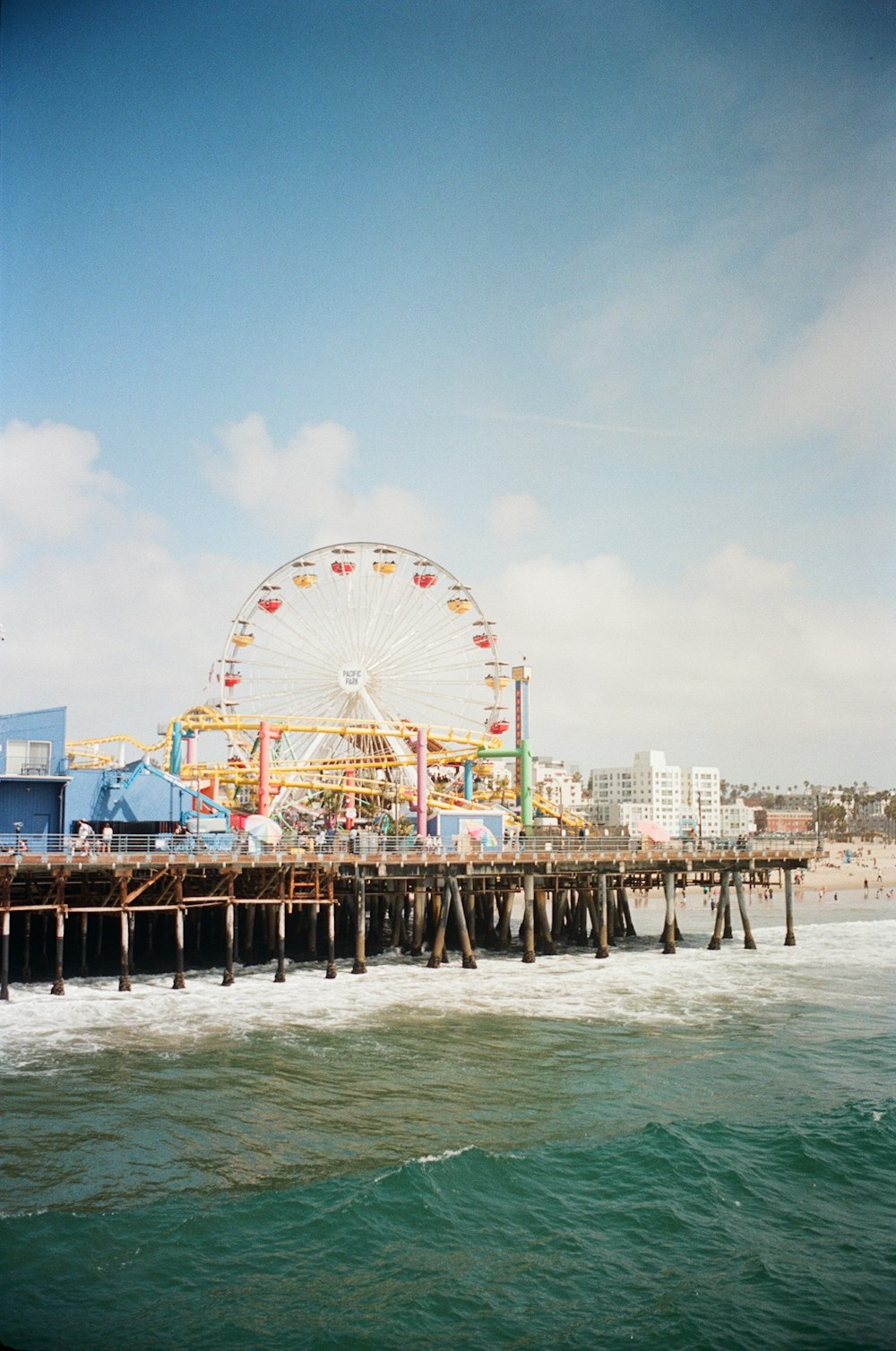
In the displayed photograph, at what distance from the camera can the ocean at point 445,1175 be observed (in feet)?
42.1

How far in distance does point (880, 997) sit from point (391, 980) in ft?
51.7

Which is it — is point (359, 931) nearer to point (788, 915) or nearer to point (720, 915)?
point (720, 915)

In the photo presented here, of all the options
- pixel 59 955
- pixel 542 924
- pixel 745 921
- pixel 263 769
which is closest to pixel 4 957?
pixel 59 955

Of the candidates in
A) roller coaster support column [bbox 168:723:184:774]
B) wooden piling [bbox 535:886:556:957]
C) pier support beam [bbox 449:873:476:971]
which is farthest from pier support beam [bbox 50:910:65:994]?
roller coaster support column [bbox 168:723:184:774]

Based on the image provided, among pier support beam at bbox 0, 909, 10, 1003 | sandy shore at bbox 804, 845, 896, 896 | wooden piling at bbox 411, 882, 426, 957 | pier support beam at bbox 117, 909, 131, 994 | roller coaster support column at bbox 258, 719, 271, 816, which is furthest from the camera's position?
sandy shore at bbox 804, 845, 896, 896

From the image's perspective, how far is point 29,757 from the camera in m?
39.6

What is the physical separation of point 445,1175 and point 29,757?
91.4 feet

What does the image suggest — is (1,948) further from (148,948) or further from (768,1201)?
(768,1201)

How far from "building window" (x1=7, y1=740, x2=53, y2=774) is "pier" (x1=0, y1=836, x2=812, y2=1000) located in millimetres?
2950

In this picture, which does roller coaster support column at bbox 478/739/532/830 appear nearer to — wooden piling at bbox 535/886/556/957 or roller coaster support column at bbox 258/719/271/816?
Answer: wooden piling at bbox 535/886/556/957

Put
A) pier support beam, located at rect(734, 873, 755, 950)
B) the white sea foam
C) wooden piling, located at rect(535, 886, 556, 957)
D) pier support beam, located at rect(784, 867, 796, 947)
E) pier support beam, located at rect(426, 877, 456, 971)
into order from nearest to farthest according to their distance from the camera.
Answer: the white sea foam, pier support beam, located at rect(426, 877, 456, 971), wooden piling, located at rect(535, 886, 556, 957), pier support beam, located at rect(734, 873, 755, 950), pier support beam, located at rect(784, 867, 796, 947)

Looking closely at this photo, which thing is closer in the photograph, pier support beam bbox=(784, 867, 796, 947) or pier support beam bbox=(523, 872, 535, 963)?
pier support beam bbox=(523, 872, 535, 963)

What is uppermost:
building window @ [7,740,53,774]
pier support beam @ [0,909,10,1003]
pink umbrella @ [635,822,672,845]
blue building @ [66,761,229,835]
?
building window @ [7,740,53,774]

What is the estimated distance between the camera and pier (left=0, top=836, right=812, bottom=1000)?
33.6m
